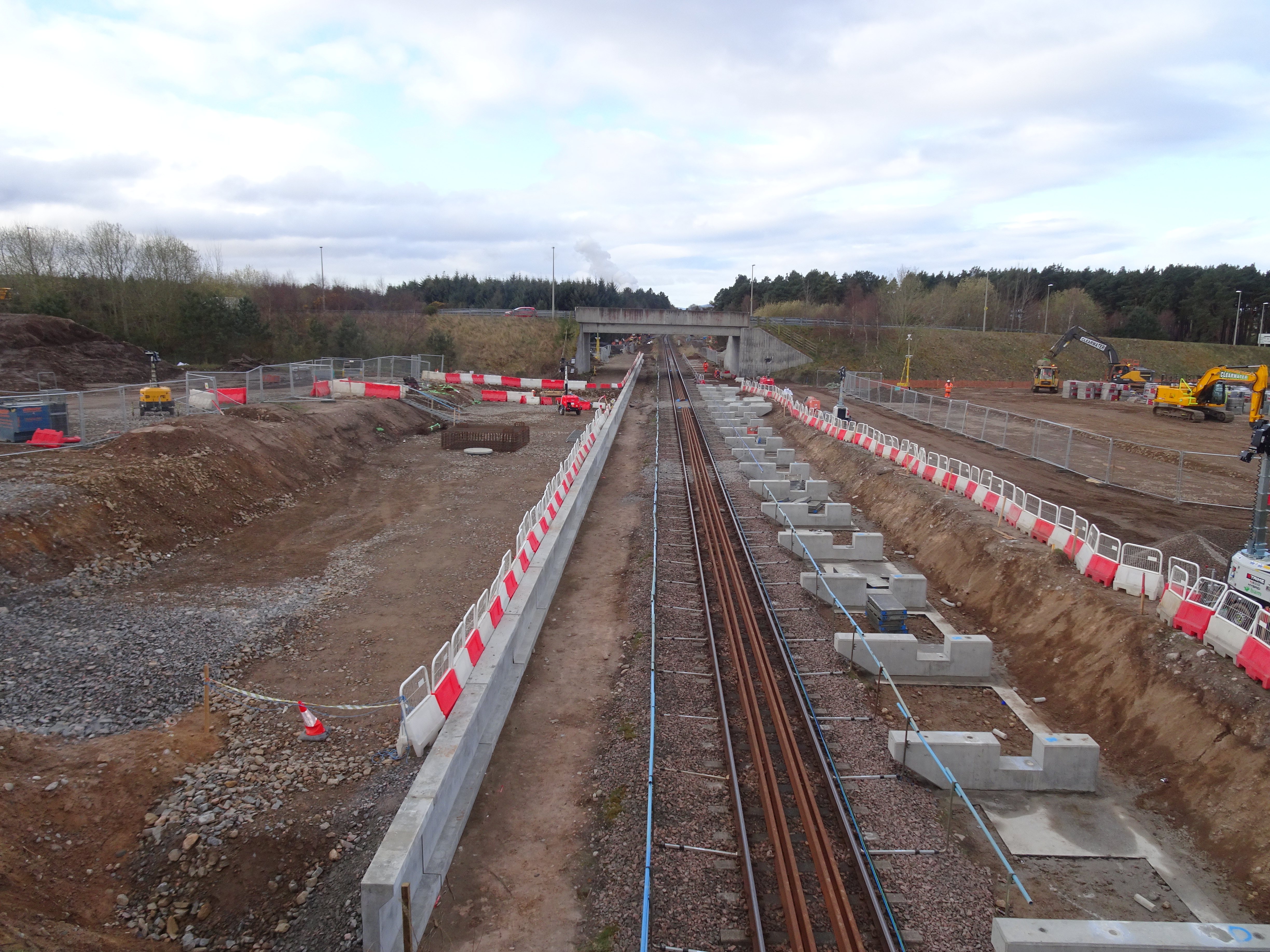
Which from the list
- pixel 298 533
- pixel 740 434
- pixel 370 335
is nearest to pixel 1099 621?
pixel 298 533

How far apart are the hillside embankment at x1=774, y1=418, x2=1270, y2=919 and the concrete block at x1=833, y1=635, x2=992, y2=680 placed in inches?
31.5

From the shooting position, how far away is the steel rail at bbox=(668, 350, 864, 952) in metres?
7.07

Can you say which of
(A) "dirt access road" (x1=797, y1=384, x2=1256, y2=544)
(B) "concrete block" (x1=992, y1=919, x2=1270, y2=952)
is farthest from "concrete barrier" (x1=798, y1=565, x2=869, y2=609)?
(B) "concrete block" (x1=992, y1=919, x2=1270, y2=952)

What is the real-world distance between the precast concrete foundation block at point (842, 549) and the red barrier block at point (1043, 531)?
3.38 meters

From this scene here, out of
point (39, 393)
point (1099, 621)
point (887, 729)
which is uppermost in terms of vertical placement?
point (39, 393)

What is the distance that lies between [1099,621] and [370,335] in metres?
53.0

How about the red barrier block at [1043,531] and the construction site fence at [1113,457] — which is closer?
the red barrier block at [1043,531]

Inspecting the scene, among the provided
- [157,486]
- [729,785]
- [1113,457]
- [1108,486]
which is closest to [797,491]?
[1108,486]

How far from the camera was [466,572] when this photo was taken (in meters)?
16.2

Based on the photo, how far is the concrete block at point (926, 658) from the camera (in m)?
12.7

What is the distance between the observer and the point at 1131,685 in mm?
10977

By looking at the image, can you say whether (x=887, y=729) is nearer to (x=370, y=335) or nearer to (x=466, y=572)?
(x=466, y=572)

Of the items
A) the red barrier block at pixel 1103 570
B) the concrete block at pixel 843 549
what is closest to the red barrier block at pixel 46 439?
the concrete block at pixel 843 549

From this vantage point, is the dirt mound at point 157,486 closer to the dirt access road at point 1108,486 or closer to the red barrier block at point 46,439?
the red barrier block at point 46,439
